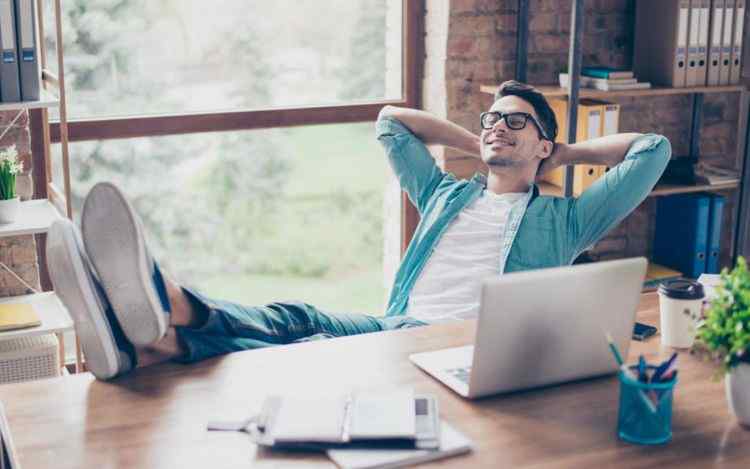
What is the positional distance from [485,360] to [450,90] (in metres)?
2.08

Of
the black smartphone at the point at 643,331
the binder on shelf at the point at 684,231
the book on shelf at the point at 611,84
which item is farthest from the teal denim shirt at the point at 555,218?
the binder on shelf at the point at 684,231

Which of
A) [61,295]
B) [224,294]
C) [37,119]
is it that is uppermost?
[37,119]

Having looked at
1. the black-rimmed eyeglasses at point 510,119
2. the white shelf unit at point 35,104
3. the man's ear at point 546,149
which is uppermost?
the white shelf unit at point 35,104

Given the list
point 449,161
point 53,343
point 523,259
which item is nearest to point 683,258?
point 449,161

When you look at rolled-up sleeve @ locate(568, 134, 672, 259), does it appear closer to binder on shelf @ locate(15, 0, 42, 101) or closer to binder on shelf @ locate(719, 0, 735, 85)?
binder on shelf @ locate(719, 0, 735, 85)

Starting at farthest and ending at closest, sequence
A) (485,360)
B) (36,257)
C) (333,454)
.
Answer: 1. (36,257)
2. (485,360)
3. (333,454)

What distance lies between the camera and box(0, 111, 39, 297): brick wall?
3156mm

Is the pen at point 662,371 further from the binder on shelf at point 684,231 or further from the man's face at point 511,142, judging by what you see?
the binder on shelf at point 684,231

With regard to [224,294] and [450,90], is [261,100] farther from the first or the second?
[224,294]

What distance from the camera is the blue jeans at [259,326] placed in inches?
77.6

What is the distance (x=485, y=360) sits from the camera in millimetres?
1704

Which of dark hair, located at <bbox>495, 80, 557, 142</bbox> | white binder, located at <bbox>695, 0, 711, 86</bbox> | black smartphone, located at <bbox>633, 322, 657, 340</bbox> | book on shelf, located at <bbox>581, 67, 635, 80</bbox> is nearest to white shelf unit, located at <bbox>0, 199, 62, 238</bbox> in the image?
dark hair, located at <bbox>495, 80, 557, 142</bbox>

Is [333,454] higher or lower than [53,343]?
higher

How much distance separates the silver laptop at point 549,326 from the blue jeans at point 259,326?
45 centimetres
